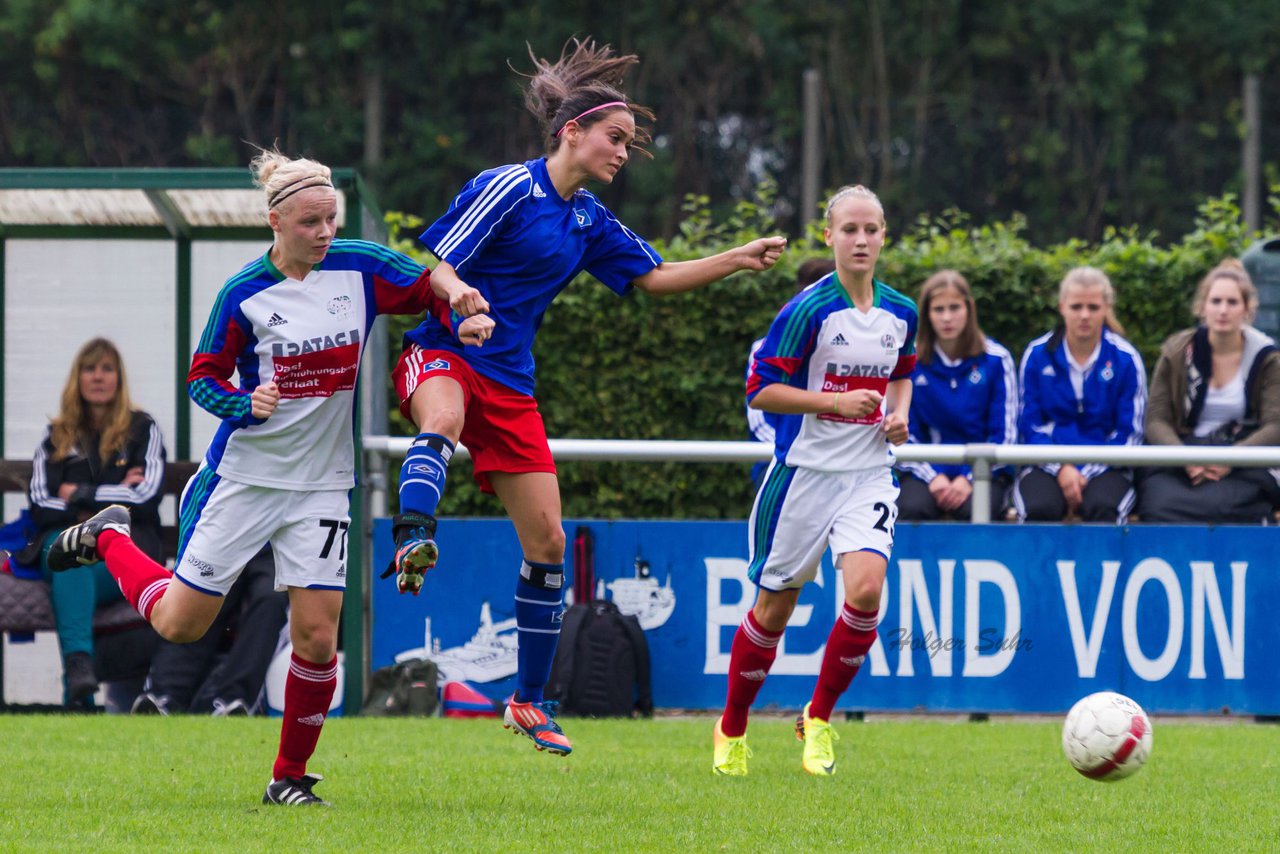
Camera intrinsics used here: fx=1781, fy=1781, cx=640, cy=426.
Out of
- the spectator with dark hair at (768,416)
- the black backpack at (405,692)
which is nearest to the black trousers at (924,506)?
the spectator with dark hair at (768,416)

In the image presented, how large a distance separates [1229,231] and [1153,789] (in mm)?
5407

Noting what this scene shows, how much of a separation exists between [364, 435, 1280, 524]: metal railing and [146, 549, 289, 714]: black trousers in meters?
0.90

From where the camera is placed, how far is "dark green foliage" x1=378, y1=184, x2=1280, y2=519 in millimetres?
10477

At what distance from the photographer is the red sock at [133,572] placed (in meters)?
6.06

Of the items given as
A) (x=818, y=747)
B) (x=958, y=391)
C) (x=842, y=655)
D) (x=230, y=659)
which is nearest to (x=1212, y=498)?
(x=958, y=391)

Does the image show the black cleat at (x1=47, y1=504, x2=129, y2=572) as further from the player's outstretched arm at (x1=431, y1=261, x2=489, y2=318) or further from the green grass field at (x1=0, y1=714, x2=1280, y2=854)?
the player's outstretched arm at (x1=431, y1=261, x2=489, y2=318)

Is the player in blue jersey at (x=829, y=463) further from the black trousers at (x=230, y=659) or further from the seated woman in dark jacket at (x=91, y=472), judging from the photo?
the seated woman in dark jacket at (x=91, y=472)

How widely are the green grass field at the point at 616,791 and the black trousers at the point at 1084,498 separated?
1106mm

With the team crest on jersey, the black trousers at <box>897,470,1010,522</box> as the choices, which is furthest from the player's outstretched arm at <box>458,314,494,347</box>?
the black trousers at <box>897,470,1010,522</box>

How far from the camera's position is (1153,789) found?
6.23 metres

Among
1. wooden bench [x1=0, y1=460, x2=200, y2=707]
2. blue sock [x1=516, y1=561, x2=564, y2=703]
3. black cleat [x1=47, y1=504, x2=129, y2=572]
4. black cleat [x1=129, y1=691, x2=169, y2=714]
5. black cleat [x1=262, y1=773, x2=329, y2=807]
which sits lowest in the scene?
black cleat [x1=129, y1=691, x2=169, y2=714]

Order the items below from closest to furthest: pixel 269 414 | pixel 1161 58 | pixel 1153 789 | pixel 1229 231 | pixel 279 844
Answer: pixel 279 844 → pixel 269 414 → pixel 1153 789 → pixel 1229 231 → pixel 1161 58

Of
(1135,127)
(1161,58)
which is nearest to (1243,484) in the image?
(1135,127)

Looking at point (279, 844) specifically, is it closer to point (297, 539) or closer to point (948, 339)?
point (297, 539)
